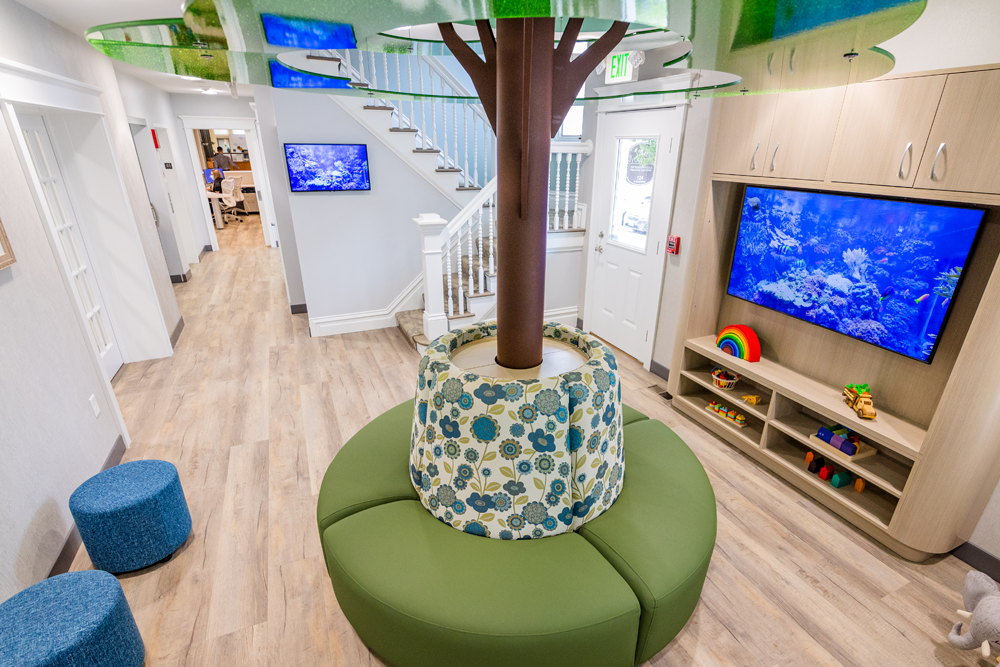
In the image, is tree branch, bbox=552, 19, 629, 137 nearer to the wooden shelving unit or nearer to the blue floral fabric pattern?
the blue floral fabric pattern

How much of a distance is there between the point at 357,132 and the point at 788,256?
3492 millimetres

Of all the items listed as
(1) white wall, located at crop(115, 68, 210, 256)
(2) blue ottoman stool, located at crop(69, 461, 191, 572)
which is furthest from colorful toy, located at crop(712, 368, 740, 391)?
(1) white wall, located at crop(115, 68, 210, 256)

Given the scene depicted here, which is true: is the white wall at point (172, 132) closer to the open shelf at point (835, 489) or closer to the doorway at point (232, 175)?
the doorway at point (232, 175)

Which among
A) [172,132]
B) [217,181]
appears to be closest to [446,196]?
[172,132]

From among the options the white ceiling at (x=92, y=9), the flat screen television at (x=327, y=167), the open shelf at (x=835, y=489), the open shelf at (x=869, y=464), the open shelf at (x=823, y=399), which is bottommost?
the open shelf at (x=835, y=489)

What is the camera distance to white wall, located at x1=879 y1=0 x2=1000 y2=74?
1.81m

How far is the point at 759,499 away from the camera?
2510 mm

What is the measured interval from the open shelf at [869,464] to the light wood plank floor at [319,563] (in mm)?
296

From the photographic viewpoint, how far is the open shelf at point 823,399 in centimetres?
210

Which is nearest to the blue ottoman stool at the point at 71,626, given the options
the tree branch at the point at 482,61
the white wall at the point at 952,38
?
the tree branch at the point at 482,61

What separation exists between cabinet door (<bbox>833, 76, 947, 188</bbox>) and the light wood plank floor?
1.64 meters

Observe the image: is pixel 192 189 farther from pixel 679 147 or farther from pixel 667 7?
pixel 667 7

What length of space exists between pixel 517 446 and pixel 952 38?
7.92ft

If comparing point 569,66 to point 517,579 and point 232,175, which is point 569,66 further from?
point 232,175
